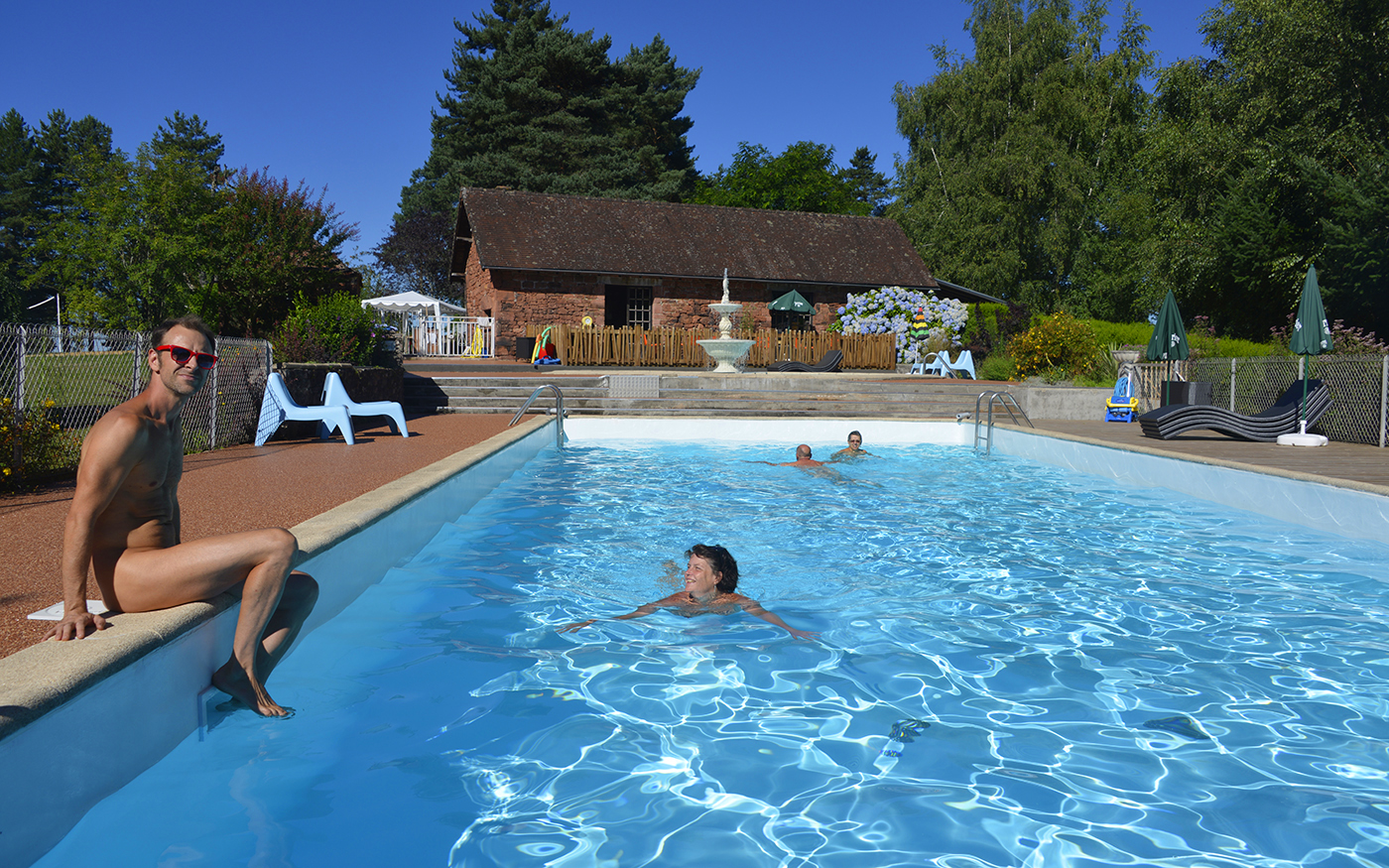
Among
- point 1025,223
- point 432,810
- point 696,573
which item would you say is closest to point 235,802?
point 432,810

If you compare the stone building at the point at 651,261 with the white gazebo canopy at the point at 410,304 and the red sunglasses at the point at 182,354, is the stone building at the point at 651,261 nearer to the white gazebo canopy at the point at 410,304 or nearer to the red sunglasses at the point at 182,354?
the white gazebo canopy at the point at 410,304

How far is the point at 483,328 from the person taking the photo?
27672 millimetres

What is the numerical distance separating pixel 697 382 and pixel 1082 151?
87.2 feet

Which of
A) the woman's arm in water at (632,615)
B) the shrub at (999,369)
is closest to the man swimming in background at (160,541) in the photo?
the woman's arm in water at (632,615)

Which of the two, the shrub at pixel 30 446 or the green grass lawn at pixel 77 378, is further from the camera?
the green grass lawn at pixel 77 378

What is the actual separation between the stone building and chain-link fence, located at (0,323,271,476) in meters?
14.6

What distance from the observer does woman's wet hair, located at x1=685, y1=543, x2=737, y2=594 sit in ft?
16.3

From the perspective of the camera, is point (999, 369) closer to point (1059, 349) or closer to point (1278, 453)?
point (1059, 349)

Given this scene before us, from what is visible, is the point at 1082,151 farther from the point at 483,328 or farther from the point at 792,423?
the point at 792,423

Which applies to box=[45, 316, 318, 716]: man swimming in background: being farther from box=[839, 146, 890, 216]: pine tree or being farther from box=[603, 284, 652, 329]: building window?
box=[839, 146, 890, 216]: pine tree

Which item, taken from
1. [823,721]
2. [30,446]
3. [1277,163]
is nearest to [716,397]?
[30,446]

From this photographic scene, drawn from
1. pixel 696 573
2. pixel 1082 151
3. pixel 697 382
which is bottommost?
pixel 696 573

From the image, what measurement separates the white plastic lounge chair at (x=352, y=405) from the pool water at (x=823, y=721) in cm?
462

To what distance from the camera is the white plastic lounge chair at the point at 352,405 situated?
34.6ft
